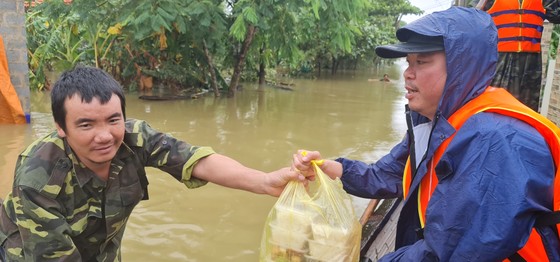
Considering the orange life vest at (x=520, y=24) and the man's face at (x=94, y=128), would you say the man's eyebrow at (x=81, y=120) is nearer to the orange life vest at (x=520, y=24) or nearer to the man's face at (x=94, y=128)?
the man's face at (x=94, y=128)

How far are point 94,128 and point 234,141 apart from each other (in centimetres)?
531

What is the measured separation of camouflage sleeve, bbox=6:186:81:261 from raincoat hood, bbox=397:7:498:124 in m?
1.36

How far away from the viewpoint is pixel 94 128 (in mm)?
1662

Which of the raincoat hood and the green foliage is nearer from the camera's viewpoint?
the raincoat hood

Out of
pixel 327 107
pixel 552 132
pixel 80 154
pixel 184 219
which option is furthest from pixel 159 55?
pixel 552 132

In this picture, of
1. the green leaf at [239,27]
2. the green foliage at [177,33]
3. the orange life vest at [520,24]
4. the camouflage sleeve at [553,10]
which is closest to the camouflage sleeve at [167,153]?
the orange life vest at [520,24]

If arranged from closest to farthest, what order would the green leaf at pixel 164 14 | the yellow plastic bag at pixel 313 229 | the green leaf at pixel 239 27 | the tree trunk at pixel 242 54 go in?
the yellow plastic bag at pixel 313 229, the green leaf at pixel 164 14, the green leaf at pixel 239 27, the tree trunk at pixel 242 54

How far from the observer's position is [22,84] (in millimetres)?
7332

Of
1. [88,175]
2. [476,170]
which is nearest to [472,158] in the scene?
[476,170]

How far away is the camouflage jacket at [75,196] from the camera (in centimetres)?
163

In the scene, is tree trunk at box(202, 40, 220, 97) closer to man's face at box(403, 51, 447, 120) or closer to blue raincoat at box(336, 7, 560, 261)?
man's face at box(403, 51, 447, 120)

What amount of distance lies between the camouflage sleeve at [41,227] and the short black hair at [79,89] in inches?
10.6

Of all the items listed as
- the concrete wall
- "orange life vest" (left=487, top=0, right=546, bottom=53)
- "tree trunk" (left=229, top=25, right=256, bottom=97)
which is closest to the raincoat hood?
"orange life vest" (left=487, top=0, right=546, bottom=53)

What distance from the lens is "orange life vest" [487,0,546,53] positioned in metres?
3.94
